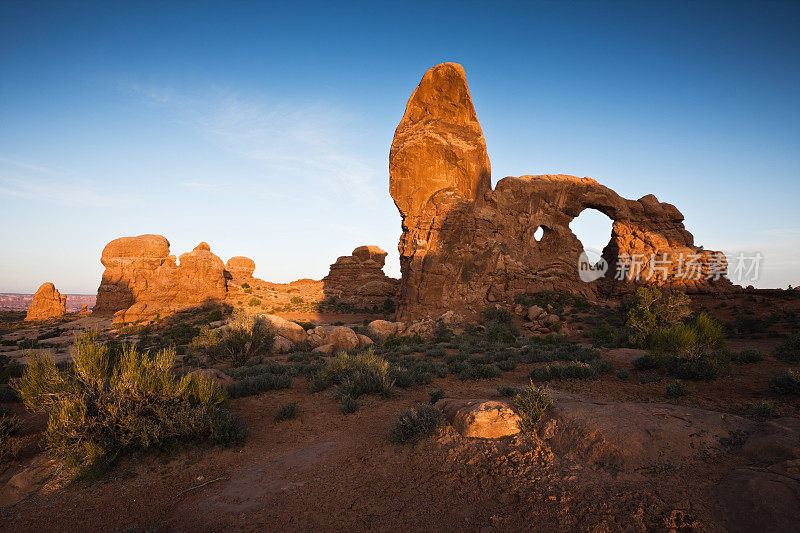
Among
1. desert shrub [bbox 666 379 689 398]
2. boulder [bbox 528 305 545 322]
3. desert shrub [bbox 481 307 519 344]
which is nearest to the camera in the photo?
desert shrub [bbox 666 379 689 398]

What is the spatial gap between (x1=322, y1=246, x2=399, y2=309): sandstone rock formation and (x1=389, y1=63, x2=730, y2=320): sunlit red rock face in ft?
38.5

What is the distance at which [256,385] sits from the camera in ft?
23.8

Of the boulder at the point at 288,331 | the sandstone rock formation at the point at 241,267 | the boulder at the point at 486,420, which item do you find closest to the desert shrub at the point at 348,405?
the boulder at the point at 486,420

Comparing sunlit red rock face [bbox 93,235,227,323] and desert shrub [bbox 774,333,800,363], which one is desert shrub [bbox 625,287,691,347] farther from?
sunlit red rock face [bbox 93,235,227,323]

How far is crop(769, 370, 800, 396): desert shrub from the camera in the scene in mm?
4953

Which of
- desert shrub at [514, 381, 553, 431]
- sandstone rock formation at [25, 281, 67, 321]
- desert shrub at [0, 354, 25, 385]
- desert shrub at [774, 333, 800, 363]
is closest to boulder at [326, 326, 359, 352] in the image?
desert shrub at [0, 354, 25, 385]

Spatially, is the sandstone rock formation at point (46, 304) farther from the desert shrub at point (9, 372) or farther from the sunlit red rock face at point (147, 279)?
the desert shrub at point (9, 372)

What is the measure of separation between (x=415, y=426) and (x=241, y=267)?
4527 cm

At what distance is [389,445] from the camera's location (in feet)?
15.4

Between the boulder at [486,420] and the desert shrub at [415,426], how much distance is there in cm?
26

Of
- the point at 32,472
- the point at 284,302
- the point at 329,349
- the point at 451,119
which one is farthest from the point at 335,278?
the point at 32,472

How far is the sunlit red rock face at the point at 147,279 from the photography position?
94.7 ft

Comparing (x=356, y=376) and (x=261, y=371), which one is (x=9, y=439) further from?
(x=356, y=376)

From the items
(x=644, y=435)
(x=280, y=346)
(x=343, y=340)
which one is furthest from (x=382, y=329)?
(x=644, y=435)
